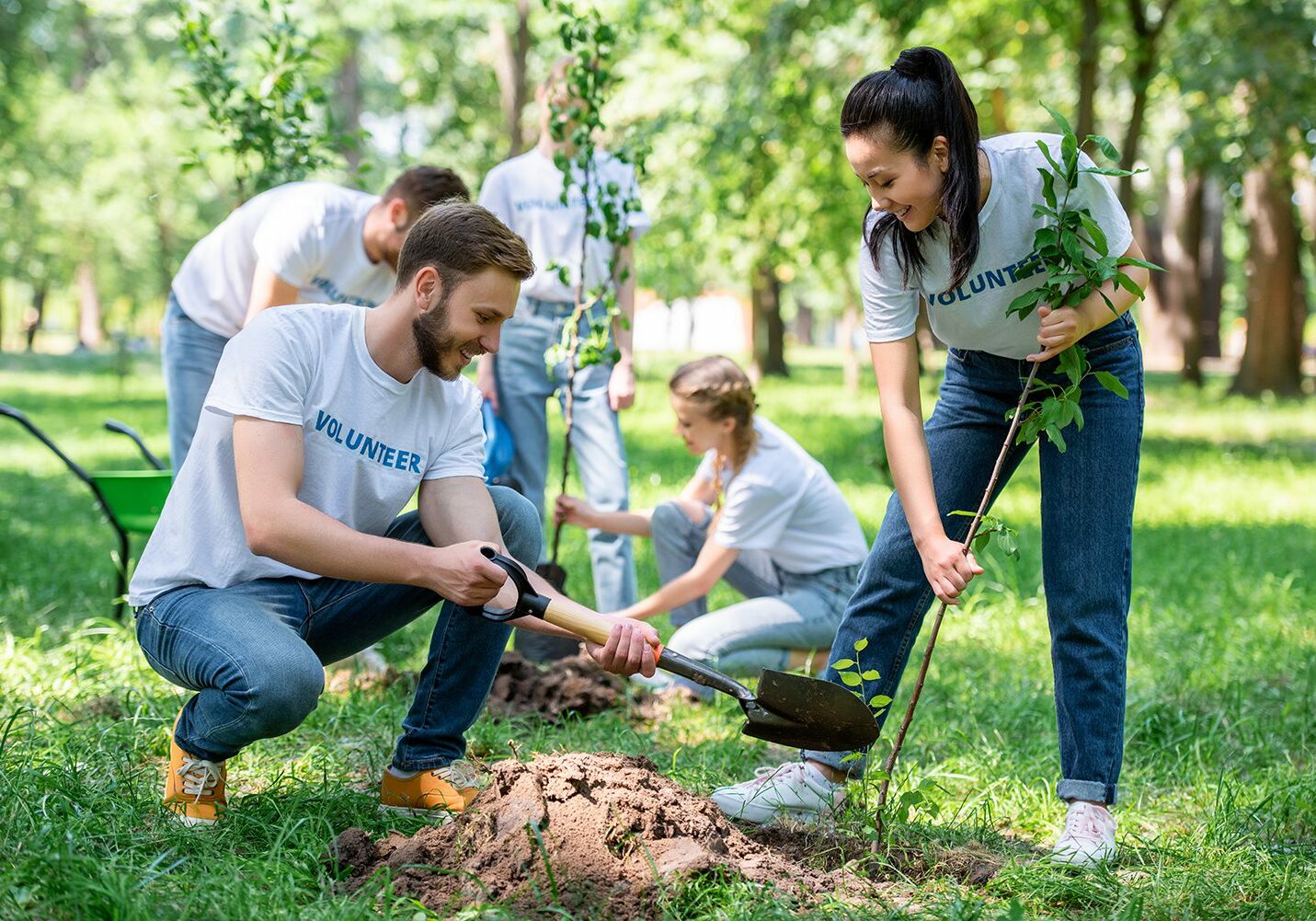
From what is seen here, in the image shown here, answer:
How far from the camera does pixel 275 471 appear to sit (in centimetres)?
262

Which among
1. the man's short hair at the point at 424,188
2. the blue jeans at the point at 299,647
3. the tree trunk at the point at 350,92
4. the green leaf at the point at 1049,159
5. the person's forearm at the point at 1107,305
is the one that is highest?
the tree trunk at the point at 350,92

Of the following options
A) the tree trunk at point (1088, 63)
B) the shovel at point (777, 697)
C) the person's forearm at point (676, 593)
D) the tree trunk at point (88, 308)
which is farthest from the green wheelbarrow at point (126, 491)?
the tree trunk at point (88, 308)

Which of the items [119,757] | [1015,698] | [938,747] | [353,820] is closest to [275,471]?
[353,820]

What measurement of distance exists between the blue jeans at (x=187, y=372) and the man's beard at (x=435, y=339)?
1911 mm

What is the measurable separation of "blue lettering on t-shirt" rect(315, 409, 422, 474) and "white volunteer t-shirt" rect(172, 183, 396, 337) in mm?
1450

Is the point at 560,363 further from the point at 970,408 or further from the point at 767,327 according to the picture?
the point at 767,327

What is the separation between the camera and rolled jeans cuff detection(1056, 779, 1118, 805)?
2816 mm

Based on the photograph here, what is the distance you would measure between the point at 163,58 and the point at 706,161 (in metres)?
24.4

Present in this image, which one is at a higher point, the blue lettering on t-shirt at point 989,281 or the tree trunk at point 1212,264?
the tree trunk at point 1212,264

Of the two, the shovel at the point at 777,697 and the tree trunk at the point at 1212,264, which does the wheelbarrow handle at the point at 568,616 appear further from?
the tree trunk at the point at 1212,264

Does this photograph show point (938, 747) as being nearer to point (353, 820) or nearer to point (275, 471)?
point (353, 820)

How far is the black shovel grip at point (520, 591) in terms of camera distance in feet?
8.71

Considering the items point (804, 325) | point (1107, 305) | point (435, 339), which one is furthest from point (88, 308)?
point (1107, 305)

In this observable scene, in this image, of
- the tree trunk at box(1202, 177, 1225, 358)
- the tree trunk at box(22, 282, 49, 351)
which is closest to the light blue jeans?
the tree trunk at box(1202, 177, 1225, 358)
